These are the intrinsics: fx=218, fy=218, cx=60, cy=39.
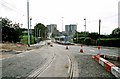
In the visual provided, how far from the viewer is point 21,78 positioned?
11.1 m

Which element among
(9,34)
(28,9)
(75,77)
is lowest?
(75,77)

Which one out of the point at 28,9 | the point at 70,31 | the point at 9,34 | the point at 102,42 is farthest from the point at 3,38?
the point at 70,31

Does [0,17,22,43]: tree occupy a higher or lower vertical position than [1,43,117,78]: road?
higher

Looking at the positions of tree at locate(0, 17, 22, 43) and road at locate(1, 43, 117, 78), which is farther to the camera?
tree at locate(0, 17, 22, 43)

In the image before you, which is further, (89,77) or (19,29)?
(19,29)

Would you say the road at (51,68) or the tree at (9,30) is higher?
the tree at (9,30)

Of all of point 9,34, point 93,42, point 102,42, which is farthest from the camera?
point 93,42

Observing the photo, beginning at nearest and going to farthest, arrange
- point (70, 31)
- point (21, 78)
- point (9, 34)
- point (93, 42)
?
point (21, 78)
point (9, 34)
point (93, 42)
point (70, 31)

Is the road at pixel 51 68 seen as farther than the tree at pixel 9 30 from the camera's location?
No

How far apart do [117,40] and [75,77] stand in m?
45.1

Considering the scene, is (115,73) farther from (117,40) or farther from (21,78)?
(117,40)

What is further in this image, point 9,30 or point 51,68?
point 9,30

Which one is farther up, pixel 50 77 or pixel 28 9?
pixel 28 9

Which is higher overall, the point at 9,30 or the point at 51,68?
the point at 9,30
